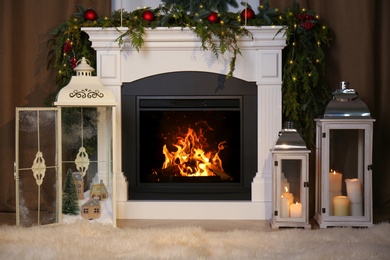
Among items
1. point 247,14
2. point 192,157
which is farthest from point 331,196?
point 247,14

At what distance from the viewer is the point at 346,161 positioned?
4.31 metres

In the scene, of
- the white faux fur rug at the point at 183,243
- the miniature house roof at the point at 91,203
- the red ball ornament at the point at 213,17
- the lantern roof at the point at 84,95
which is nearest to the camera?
the white faux fur rug at the point at 183,243

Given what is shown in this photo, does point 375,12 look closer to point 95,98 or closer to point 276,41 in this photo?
point 276,41

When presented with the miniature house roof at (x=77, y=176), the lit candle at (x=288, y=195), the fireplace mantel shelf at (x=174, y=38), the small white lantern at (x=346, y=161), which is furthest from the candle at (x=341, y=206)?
the miniature house roof at (x=77, y=176)

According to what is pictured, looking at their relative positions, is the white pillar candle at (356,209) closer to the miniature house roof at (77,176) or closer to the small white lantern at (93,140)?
the small white lantern at (93,140)

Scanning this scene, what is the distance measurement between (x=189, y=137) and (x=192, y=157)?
157mm

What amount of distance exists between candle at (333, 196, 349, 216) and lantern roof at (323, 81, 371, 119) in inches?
22.5

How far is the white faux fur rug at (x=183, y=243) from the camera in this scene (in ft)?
10.7

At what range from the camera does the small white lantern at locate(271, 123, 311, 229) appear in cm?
433

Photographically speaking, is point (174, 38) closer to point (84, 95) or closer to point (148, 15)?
point (148, 15)

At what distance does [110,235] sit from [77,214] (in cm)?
69

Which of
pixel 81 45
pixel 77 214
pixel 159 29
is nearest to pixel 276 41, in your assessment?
pixel 159 29

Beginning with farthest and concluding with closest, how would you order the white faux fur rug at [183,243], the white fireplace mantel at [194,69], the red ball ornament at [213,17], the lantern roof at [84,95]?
1. the white fireplace mantel at [194,69]
2. the red ball ornament at [213,17]
3. the lantern roof at [84,95]
4. the white faux fur rug at [183,243]

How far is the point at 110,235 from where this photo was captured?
374 centimetres
